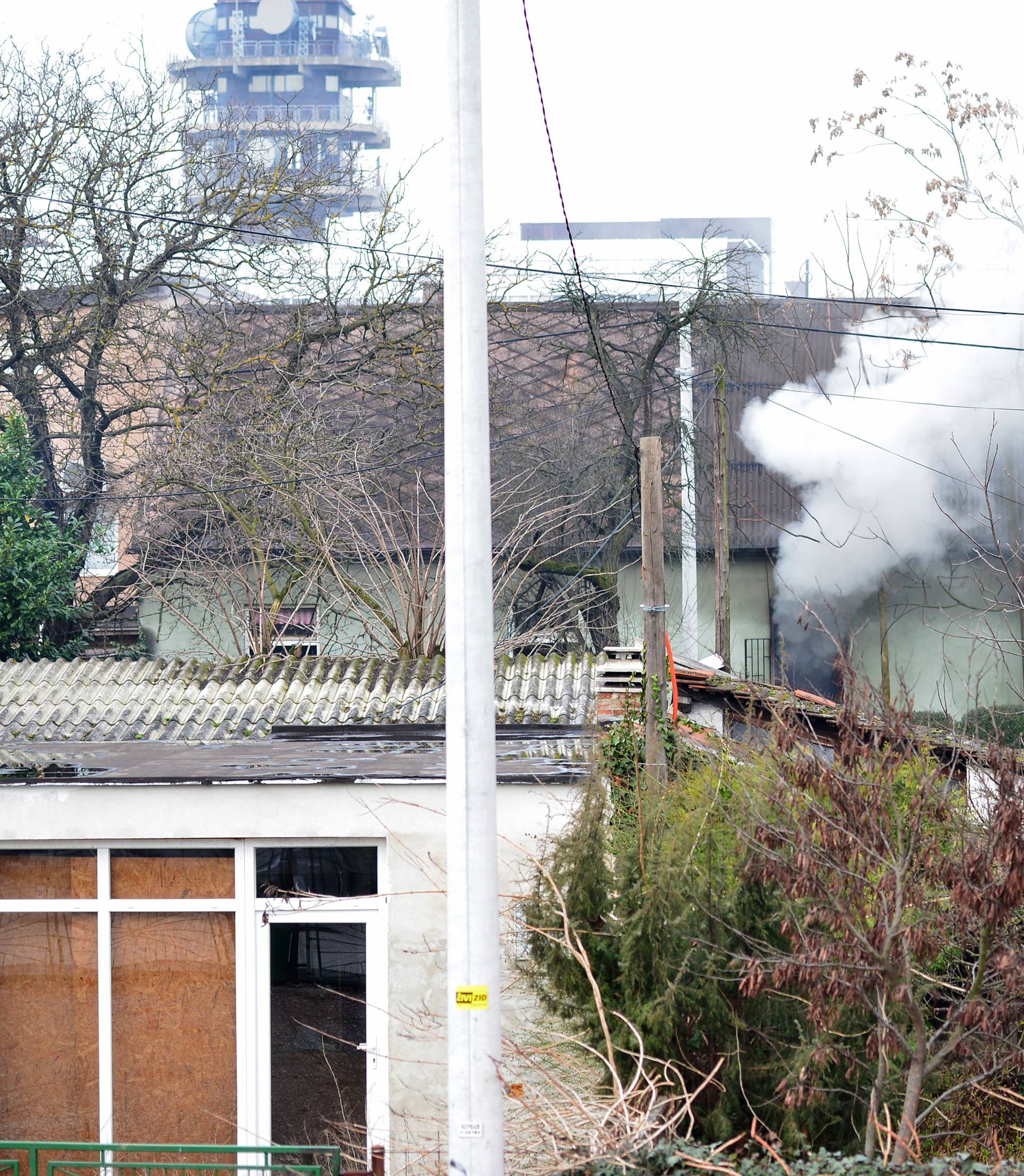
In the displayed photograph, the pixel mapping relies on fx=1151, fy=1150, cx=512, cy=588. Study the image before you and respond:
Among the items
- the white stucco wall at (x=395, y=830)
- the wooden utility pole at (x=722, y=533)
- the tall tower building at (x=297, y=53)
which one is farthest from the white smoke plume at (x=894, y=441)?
the tall tower building at (x=297, y=53)

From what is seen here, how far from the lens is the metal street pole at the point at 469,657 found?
4.29 metres

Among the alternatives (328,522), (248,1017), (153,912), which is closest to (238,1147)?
(248,1017)

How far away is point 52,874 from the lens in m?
7.87

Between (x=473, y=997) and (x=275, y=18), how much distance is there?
103 metres

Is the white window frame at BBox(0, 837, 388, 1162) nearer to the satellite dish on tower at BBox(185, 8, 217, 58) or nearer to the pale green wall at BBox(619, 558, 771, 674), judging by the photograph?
the pale green wall at BBox(619, 558, 771, 674)

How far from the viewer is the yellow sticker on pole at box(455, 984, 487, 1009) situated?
429 cm

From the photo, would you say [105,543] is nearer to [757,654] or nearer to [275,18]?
[757,654]

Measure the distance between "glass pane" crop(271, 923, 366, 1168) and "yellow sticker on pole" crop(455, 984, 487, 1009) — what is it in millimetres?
3598

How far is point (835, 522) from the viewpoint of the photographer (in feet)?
78.8

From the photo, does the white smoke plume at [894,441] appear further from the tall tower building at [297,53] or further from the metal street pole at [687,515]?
the tall tower building at [297,53]

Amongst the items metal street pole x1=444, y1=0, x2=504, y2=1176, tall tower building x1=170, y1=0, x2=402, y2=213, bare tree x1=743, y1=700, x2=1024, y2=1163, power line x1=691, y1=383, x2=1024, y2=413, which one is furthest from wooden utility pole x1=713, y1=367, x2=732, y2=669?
tall tower building x1=170, y1=0, x2=402, y2=213

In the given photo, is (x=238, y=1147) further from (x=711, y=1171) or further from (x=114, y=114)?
(x=114, y=114)

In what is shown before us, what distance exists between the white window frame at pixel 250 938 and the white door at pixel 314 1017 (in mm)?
11

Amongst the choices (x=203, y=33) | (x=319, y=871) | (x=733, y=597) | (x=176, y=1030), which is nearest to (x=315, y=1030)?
(x=176, y=1030)
